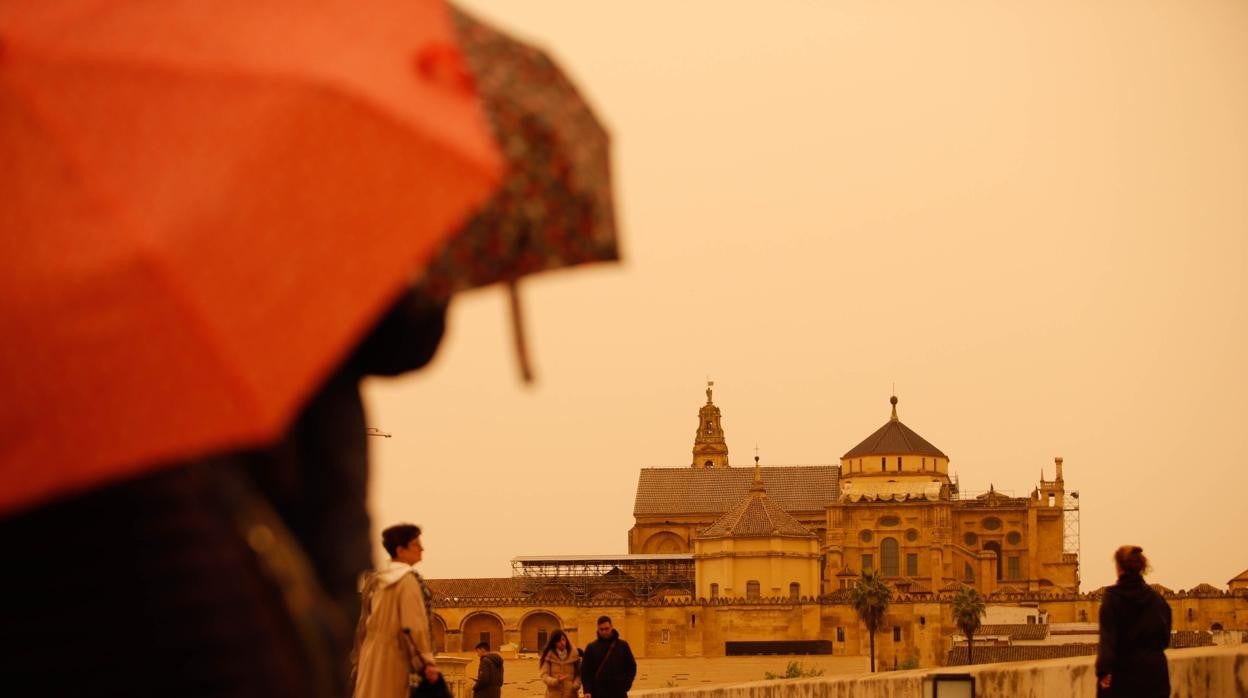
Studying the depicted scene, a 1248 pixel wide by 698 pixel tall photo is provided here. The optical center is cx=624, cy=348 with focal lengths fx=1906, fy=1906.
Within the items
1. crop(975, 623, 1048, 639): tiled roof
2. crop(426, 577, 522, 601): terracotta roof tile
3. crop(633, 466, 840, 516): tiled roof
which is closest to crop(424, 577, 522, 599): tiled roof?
crop(426, 577, 522, 601): terracotta roof tile

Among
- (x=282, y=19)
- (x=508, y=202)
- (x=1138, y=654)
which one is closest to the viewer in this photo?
(x=282, y=19)

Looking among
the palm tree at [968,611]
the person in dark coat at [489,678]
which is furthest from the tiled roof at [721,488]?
the person in dark coat at [489,678]

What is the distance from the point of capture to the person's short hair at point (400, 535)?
7988mm

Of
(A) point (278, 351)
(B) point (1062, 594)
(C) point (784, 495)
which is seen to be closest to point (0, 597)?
(A) point (278, 351)

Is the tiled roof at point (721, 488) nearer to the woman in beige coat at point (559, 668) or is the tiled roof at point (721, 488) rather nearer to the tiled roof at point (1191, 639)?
the tiled roof at point (1191, 639)

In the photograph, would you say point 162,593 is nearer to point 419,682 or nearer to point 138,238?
point 138,238

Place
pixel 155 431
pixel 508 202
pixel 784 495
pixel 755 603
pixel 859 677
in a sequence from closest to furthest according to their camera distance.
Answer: pixel 155 431
pixel 508 202
pixel 859 677
pixel 755 603
pixel 784 495

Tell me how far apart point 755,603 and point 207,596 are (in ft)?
274

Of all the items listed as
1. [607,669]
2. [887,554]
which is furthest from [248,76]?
[887,554]

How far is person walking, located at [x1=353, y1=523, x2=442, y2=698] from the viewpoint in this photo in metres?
7.36

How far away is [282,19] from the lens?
7.64ft

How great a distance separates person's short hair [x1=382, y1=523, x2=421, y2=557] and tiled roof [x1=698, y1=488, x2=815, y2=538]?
259ft

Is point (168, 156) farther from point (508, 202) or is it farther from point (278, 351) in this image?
point (508, 202)

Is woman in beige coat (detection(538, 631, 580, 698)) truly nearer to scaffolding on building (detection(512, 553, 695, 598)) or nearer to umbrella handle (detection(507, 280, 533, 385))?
umbrella handle (detection(507, 280, 533, 385))
